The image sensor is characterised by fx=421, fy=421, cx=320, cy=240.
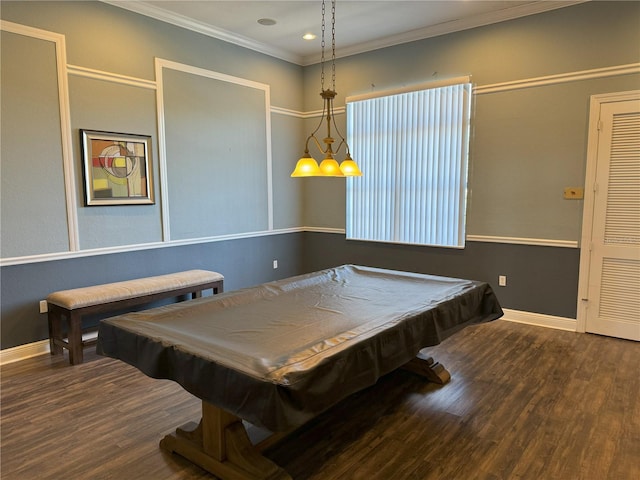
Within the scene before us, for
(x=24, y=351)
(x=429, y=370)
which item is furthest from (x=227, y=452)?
(x=24, y=351)

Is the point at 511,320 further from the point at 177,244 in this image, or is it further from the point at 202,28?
the point at 202,28

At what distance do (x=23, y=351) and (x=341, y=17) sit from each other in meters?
4.25

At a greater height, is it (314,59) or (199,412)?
(314,59)

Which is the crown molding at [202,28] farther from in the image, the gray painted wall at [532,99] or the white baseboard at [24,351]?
the white baseboard at [24,351]

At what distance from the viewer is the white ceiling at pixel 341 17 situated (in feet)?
13.0

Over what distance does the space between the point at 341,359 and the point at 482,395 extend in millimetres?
1576

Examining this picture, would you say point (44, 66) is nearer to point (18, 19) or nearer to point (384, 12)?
point (18, 19)

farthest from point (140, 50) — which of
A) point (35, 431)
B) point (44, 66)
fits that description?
point (35, 431)

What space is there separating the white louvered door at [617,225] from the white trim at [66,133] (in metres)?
4.66

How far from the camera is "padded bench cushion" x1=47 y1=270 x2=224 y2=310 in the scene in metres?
3.32

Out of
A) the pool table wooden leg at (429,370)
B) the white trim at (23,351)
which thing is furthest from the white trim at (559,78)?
the white trim at (23,351)

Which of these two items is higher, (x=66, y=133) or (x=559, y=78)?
(x=559, y=78)

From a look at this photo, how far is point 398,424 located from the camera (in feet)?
8.15

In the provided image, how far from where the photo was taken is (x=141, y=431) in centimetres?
245
